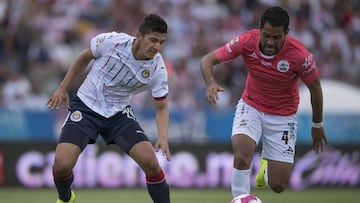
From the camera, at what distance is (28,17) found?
18.2m

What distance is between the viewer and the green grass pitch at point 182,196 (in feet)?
46.0

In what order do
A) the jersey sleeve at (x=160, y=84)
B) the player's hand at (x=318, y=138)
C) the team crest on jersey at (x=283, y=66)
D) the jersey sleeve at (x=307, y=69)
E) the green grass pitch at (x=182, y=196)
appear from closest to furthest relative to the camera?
the jersey sleeve at (x=160, y=84) → the jersey sleeve at (x=307, y=69) → the team crest on jersey at (x=283, y=66) → the player's hand at (x=318, y=138) → the green grass pitch at (x=182, y=196)

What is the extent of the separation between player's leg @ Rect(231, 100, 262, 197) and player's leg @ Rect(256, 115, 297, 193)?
0.87 feet

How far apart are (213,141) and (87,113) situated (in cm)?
709

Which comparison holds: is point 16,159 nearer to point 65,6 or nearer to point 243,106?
point 65,6

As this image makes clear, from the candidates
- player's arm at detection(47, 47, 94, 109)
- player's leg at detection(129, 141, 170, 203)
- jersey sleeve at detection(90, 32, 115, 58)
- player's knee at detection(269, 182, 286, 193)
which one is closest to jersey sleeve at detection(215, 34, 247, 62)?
jersey sleeve at detection(90, 32, 115, 58)

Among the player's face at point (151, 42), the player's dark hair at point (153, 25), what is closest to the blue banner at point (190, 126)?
the player's face at point (151, 42)

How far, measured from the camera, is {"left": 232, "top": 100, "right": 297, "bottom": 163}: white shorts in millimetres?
10273

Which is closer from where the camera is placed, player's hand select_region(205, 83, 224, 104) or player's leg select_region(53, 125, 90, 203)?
player's hand select_region(205, 83, 224, 104)

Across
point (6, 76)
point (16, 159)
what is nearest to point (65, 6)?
point (6, 76)

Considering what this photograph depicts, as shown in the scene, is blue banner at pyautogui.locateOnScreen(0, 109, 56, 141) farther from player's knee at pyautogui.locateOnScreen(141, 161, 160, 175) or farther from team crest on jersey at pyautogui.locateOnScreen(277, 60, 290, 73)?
team crest on jersey at pyautogui.locateOnScreen(277, 60, 290, 73)

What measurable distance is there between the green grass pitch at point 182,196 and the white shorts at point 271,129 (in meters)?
3.45

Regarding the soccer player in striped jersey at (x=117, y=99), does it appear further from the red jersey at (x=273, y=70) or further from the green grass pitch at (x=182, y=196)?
the green grass pitch at (x=182, y=196)

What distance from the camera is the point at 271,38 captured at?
964 centimetres
